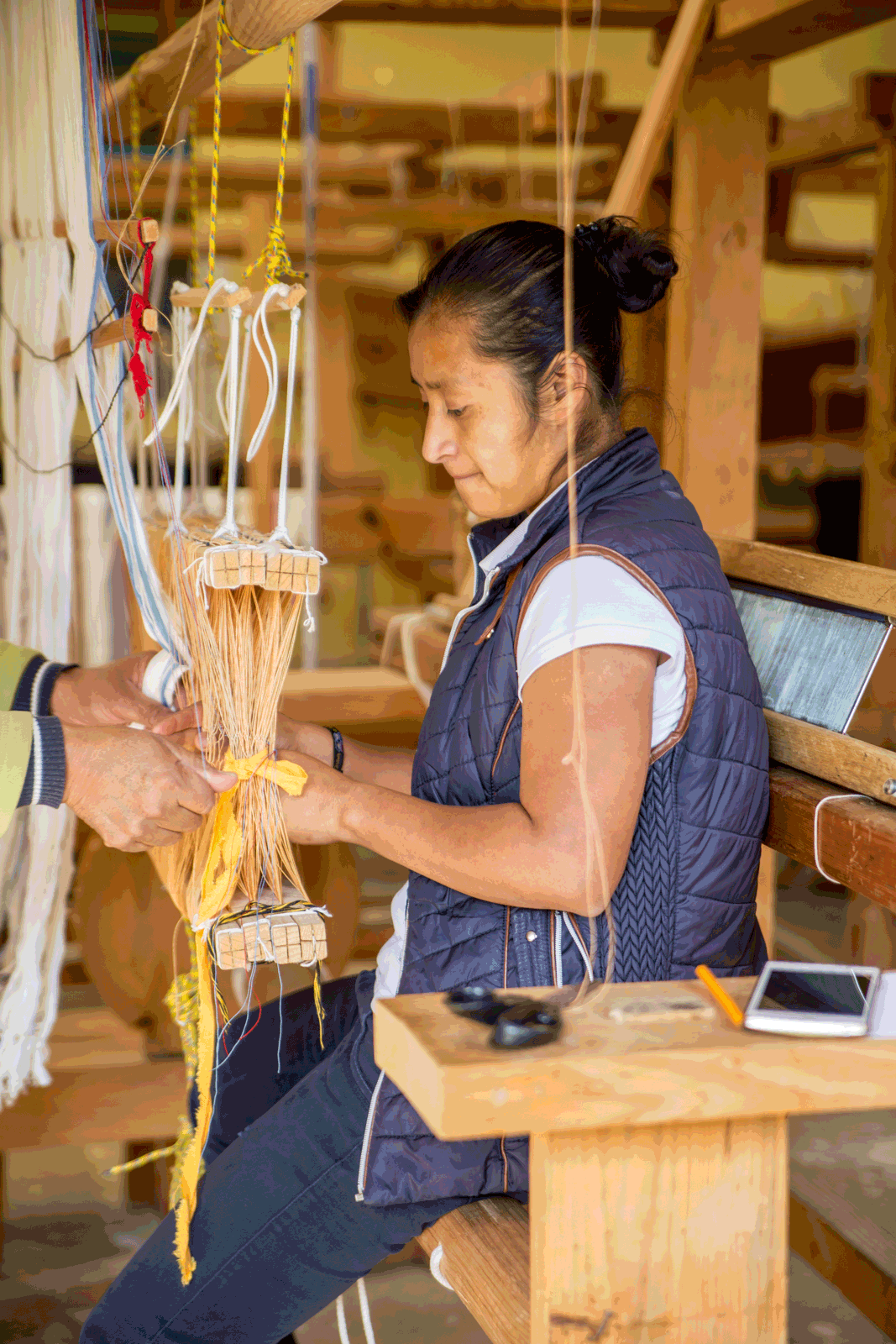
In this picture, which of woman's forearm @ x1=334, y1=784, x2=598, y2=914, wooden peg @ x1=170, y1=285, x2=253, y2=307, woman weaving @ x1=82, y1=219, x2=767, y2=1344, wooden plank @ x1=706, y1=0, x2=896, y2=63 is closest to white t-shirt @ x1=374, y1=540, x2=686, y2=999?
woman weaving @ x1=82, y1=219, x2=767, y2=1344

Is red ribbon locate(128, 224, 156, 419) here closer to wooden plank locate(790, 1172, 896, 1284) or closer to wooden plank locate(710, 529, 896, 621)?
wooden plank locate(710, 529, 896, 621)

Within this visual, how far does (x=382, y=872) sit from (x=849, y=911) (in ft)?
6.07

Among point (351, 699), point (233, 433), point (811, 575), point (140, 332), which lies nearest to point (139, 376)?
point (140, 332)

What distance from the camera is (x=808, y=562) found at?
1.63 metres

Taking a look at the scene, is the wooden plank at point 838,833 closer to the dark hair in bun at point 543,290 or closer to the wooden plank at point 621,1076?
the wooden plank at point 621,1076

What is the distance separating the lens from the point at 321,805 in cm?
149

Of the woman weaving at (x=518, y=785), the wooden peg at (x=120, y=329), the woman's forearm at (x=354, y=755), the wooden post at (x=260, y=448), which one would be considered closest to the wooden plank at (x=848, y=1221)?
the woman weaving at (x=518, y=785)

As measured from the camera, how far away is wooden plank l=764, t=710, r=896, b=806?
1396 mm

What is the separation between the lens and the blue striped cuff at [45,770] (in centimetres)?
157

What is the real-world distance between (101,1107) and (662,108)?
2.10 metres

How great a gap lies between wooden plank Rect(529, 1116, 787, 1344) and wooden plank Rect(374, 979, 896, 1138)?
0.04 meters

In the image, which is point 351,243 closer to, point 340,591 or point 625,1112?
point 340,591

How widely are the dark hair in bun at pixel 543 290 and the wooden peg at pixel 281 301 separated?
21 cm

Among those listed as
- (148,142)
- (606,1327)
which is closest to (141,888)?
(606,1327)
